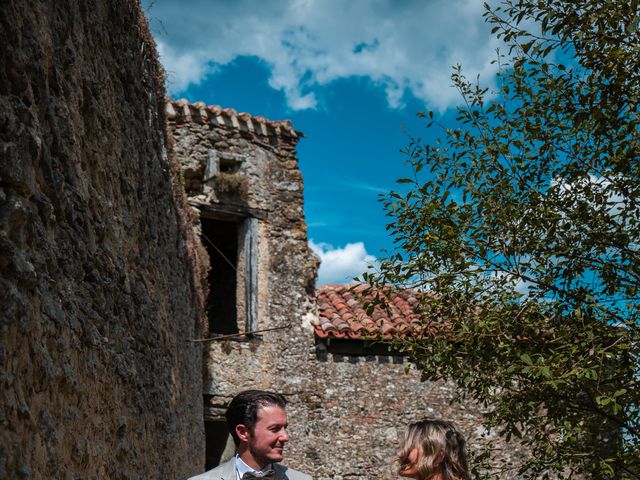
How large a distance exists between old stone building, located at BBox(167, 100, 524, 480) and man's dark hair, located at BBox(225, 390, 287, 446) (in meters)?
10.4

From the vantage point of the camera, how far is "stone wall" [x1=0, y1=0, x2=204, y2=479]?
2.42 meters

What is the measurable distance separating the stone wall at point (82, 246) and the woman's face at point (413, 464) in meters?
1.28

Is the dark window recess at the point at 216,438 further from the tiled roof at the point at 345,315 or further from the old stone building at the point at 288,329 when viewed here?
the tiled roof at the point at 345,315

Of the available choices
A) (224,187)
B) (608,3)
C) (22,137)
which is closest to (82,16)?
(22,137)

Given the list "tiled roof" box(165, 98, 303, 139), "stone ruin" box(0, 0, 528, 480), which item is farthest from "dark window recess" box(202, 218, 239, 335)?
"stone ruin" box(0, 0, 528, 480)

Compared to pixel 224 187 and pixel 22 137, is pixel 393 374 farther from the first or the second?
pixel 22 137

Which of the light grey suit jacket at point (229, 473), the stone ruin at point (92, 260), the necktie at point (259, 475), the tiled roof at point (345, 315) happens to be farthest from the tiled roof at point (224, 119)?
the necktie at point (259, 475)

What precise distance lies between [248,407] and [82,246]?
100 cm

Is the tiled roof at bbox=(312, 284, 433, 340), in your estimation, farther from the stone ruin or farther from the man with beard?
the man with beard

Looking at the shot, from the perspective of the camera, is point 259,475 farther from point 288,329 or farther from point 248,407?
point 288,329

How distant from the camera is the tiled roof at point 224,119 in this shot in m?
15.0

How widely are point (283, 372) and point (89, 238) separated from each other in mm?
11522

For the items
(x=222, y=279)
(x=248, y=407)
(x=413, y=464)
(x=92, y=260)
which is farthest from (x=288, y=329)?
(x=413, y=464)

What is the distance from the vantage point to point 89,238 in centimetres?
348
